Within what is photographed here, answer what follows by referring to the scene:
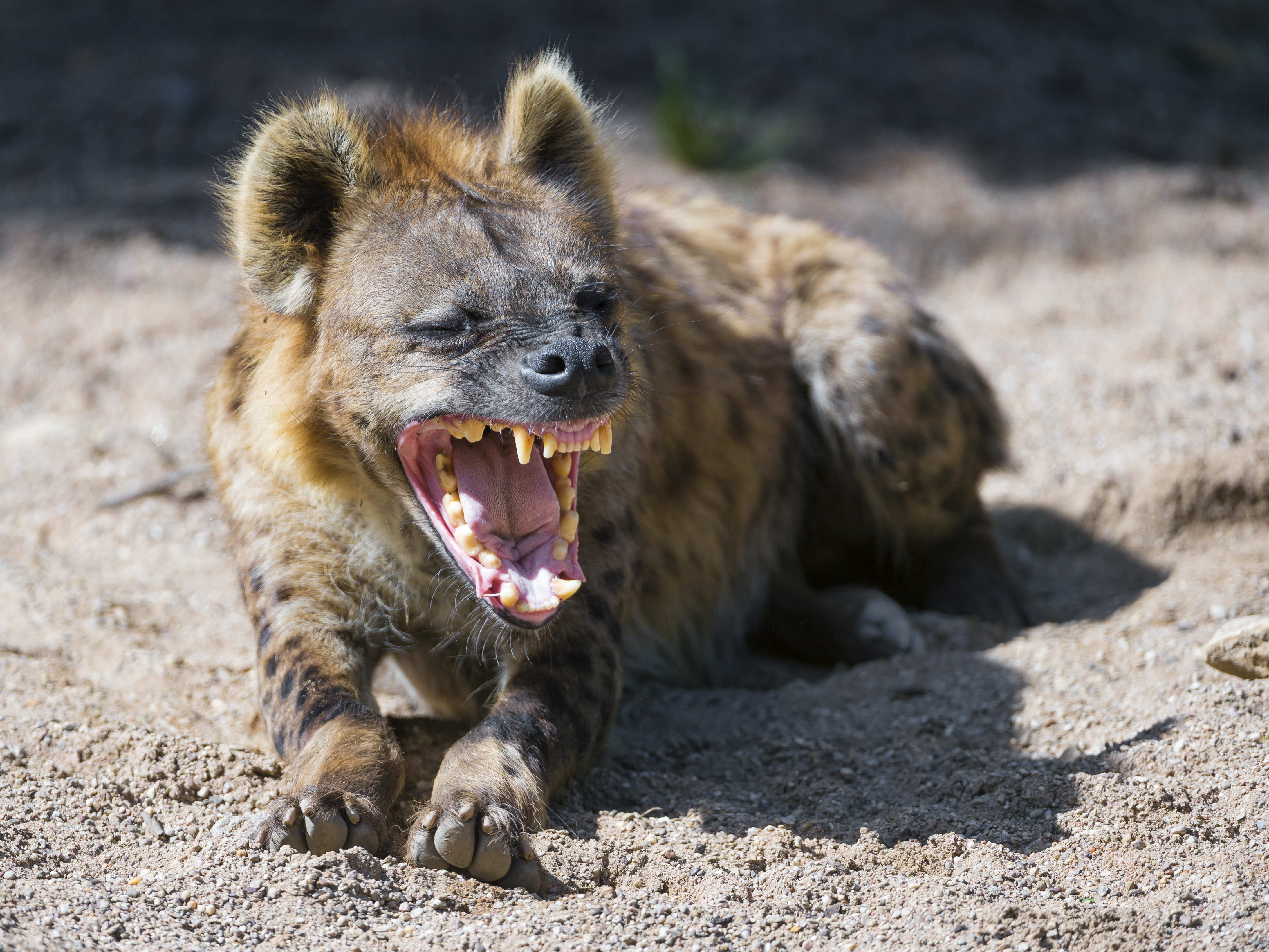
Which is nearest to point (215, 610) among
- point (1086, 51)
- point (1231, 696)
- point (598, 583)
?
point (598, 583)

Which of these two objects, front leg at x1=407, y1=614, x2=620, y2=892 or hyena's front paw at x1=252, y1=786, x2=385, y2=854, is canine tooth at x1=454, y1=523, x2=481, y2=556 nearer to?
front leg at x1=407, y1=614, x2=620, y2=892

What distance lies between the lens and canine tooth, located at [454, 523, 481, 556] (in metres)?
2.82

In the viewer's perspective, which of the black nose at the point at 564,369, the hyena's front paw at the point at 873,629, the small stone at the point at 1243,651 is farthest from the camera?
the hyena's front paw at the point at 873,629

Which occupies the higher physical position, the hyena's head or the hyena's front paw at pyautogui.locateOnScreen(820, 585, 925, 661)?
the hyena's head

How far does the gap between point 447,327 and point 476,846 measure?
42.8 inches

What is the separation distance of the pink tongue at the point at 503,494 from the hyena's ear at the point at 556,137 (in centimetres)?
Result: 67

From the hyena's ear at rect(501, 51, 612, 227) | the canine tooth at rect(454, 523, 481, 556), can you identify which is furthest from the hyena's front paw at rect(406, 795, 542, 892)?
the hyena's ear at rect(501, 51, 612, 227)

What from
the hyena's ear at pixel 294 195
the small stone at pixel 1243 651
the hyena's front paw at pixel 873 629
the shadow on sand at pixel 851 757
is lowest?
the hyena's front paw at pixel 873 629

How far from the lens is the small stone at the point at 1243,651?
312 cm

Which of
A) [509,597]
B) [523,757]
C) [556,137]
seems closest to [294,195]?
[556,137]

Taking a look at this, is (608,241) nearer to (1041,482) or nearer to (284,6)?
(1041,482)

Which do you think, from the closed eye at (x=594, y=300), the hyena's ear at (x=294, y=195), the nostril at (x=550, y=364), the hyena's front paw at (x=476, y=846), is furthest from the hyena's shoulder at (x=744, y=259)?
the hyena's front paw at (x=476, y=846)

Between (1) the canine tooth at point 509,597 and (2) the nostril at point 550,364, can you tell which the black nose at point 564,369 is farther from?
(1) the canine tooth at point 509,597

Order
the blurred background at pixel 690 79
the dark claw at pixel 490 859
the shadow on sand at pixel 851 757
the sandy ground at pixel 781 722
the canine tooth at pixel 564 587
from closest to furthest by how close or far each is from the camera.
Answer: the sandy ground at pixel 781 722, the dark claw at pixel 490 859, the canine tooth at pixel 564 587, the shadow on sand at pixel 851 757, the blurred background at pixel 690 79
